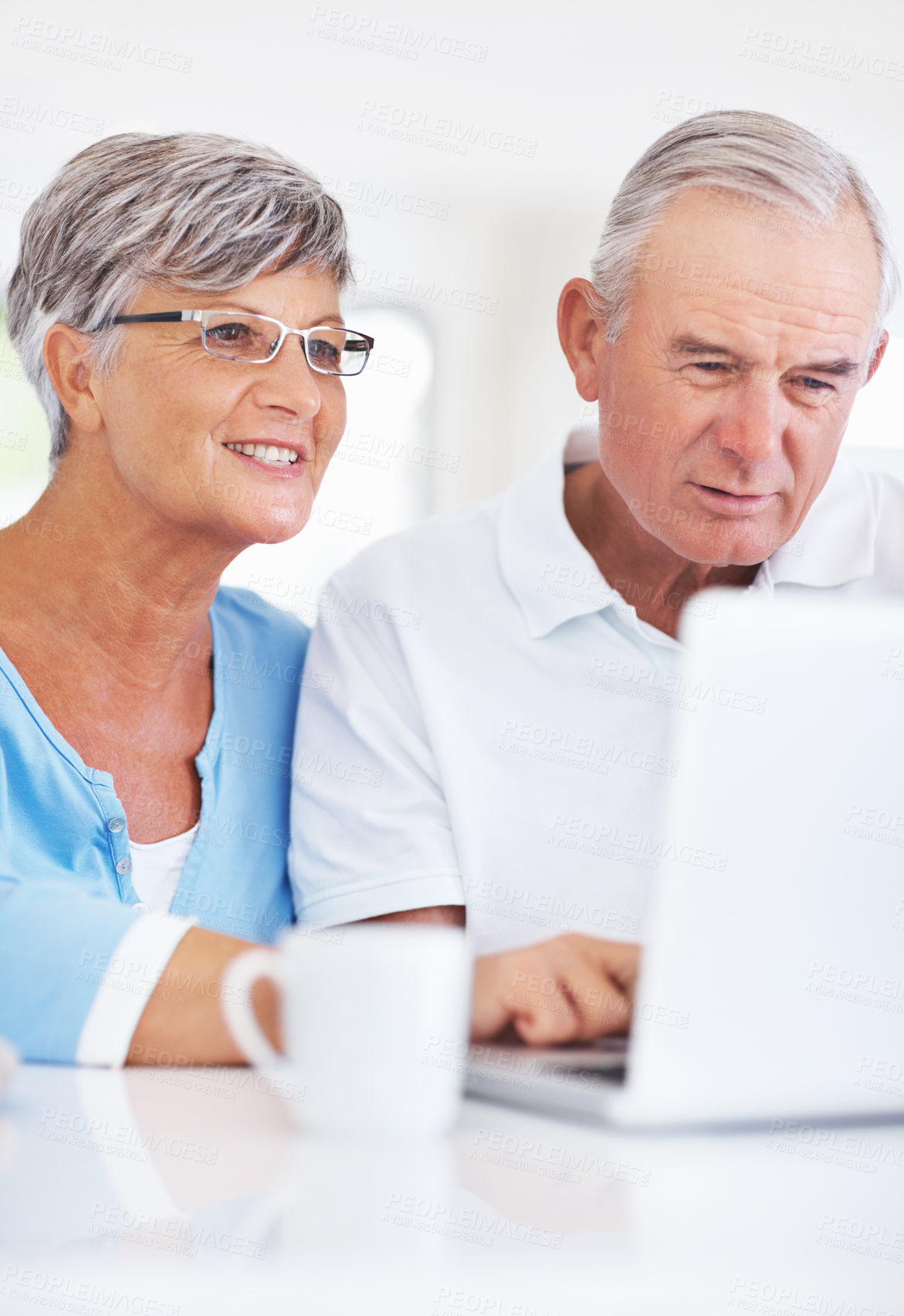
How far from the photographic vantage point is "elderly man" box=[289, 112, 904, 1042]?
1.42 metres

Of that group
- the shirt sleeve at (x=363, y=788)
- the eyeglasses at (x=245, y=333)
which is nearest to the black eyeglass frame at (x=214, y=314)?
the eyeglasses at (x=245, y=333)

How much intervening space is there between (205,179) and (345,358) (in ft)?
0.84

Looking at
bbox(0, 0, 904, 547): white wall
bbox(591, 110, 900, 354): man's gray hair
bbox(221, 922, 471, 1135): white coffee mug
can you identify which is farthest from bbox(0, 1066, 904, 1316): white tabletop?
bbox(0, 0, 904, 547): white wall

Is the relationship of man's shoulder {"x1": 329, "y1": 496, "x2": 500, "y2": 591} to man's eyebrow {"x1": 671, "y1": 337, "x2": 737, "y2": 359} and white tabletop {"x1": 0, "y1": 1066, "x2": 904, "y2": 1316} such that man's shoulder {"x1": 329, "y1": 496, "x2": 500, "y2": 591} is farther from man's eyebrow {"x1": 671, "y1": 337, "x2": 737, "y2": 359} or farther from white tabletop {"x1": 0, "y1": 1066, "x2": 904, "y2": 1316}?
white tabletop {"x1": 0, "y1": 1066, "x2": 904, "y2": 1316}

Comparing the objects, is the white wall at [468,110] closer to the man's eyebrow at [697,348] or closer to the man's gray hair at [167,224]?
the man's gray hair at [167,224]

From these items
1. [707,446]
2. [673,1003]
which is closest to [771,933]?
[673,1003]

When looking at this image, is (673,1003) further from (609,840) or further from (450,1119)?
(609,840)

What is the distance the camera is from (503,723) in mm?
1479

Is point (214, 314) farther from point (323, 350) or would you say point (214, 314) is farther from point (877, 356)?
point (877, 356)

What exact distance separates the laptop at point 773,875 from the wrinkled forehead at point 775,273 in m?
0.80

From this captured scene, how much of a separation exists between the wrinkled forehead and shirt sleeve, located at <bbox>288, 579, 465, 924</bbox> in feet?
1.83

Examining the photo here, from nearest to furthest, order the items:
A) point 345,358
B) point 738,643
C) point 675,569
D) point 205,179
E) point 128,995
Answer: point 738,643, point 128,995, point 205,179, point 345,358, point 675,569

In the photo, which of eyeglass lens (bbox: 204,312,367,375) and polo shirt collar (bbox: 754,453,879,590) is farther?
polo shirt collar (bbox: 754,453,879,590)

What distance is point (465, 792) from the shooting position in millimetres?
1451
